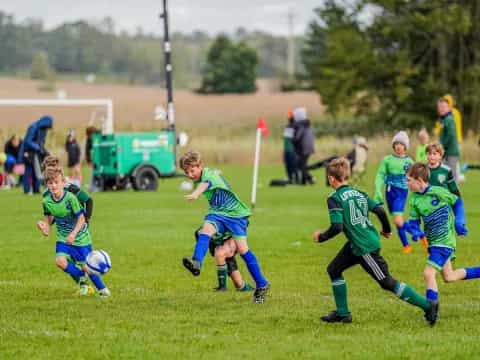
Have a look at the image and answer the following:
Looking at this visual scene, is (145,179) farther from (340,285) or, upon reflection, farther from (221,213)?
(340,285)

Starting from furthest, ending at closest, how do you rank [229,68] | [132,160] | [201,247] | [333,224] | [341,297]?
[229,68], [132,160], [201,247], [341,297], [333,224]

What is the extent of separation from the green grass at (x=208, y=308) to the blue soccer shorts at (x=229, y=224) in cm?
69

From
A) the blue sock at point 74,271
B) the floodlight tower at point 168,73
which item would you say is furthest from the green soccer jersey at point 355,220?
the floodlight tower at point 168,73

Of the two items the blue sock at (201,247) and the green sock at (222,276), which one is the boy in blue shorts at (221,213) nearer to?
the blue sock at (201,247)

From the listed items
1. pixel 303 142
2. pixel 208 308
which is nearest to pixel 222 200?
pixel 208 308

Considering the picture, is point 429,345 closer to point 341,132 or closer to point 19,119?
point 341,132

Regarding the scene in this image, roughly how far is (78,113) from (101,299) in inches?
2670

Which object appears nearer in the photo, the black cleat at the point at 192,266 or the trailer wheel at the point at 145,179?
the black cleat at the point at 192,266

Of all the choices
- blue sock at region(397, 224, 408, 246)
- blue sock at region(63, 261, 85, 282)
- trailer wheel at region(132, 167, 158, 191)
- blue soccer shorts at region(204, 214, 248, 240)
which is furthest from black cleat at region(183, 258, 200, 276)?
trailer wheel at region(132, 167, 158, 191)

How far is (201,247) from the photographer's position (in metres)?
11.3

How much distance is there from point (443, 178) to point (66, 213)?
3911 millimetres

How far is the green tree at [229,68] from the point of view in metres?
Result: 107

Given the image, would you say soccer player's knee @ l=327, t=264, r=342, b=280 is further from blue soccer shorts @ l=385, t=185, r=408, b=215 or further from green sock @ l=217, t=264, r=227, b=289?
blue soccer shorts @ l=385, t=185, r=408, b=215

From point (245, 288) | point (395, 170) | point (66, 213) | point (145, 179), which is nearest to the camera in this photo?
point (66, 213)
